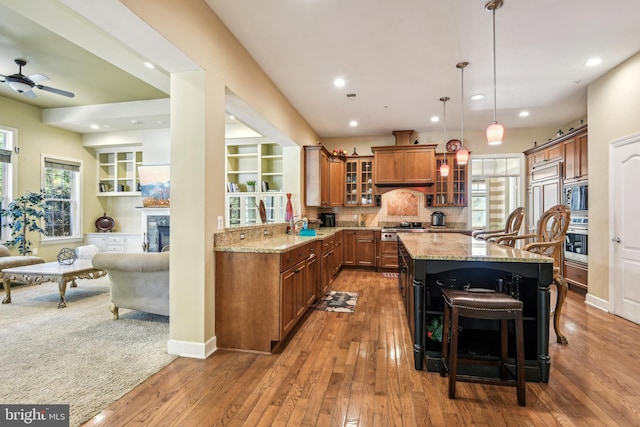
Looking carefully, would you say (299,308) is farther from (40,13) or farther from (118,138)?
(118,138)

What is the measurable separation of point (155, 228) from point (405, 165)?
555cm

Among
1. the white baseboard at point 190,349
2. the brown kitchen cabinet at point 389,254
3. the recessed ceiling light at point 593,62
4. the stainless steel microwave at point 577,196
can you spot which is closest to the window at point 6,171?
the white baseboard at point 190,349

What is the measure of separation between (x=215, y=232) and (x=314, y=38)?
216 centimetres

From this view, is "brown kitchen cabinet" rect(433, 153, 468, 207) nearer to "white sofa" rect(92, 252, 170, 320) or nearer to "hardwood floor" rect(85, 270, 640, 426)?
"hardwood floor" rect(85, 270, 640, 426)

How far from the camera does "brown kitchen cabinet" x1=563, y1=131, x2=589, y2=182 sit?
4363mm

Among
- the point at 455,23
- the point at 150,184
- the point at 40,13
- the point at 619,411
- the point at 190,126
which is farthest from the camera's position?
the point at 150,184

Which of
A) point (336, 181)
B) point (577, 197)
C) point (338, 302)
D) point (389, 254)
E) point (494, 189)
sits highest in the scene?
point (336, 181)

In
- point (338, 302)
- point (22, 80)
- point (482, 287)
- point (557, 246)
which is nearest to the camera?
point (482, 287)

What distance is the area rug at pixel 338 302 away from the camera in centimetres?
382

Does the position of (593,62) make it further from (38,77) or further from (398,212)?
(38,77)

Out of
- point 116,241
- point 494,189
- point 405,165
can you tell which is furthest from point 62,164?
point 494,189

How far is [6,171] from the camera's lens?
534 cm

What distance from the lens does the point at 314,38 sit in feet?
9.93

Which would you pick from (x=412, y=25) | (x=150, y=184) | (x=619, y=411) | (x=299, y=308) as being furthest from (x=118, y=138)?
(x=619, y=411)
